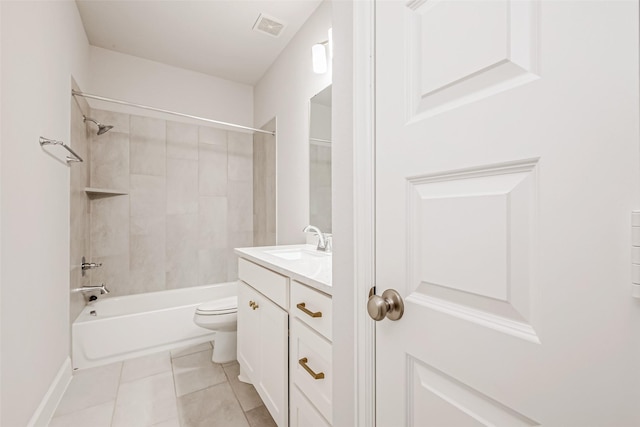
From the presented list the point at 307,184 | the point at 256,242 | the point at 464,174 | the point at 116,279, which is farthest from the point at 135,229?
the point at 464,174

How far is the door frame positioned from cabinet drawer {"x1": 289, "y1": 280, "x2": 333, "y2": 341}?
0.66 feet

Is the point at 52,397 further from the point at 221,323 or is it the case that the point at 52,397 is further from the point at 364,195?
the point at 364,195

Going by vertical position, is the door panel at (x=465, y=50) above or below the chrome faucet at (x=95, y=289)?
above

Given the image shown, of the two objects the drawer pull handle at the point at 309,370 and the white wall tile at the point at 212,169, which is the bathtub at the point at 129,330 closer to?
the white wall tile at the point at 212,169

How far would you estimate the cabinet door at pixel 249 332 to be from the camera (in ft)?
4.66

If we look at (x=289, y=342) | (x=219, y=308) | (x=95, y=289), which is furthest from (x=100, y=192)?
(x=289, y=342)

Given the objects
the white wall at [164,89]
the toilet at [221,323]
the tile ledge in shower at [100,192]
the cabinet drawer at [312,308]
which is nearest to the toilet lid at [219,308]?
the toilet at [221,323]

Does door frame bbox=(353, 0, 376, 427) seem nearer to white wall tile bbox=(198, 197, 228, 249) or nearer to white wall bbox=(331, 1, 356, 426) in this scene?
white wall bbox=(331, 1, 356, 426)

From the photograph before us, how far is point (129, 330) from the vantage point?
2086 millimetres

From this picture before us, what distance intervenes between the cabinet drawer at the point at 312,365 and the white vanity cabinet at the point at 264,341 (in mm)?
72

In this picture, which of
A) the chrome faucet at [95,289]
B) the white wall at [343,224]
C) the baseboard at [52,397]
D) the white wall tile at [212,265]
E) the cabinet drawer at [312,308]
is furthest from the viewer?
the white wall tile at [212,265]

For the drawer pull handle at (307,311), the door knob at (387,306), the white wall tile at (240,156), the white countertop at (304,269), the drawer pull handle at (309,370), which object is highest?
the white wall tile at (240,156)

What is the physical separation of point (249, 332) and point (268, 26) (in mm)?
2212

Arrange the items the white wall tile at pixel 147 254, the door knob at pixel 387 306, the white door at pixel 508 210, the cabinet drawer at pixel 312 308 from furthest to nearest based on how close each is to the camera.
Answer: the white wall tile at pixel 147 254 < the cabinet drawer at pixel 312 308 < the door knob at pixel 387 306 < the white door at pixel 508 210
